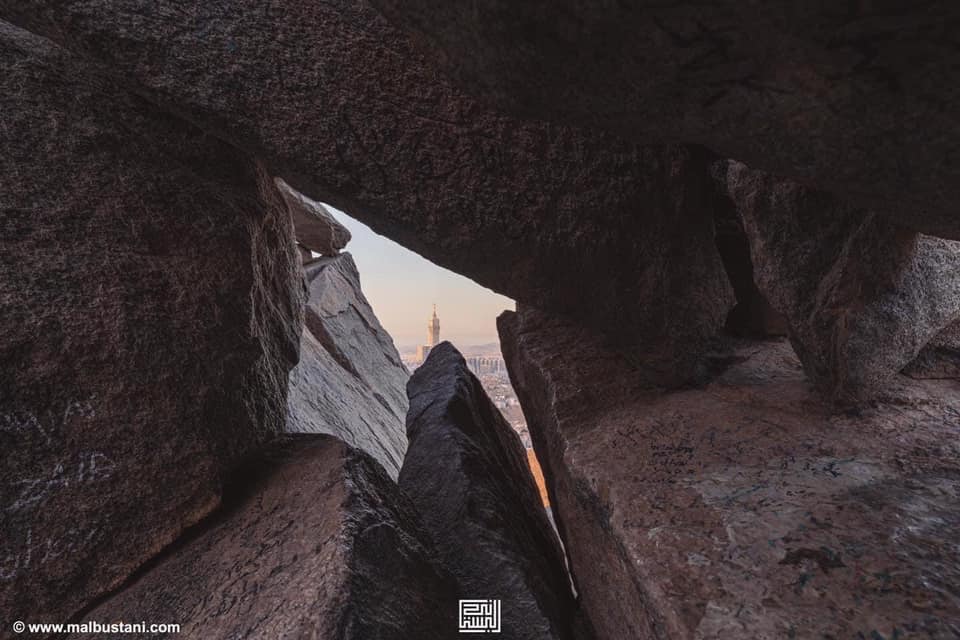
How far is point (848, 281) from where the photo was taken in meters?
1.98

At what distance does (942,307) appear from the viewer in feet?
6.87

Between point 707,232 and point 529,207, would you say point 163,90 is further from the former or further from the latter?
point 707,232

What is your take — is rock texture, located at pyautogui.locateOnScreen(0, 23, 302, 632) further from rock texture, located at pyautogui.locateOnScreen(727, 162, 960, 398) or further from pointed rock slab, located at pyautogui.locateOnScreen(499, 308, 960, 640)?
rock texture, located at pyautogui.locateOnScreen(727, 162, 960, 398)

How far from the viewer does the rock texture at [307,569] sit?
1.50m

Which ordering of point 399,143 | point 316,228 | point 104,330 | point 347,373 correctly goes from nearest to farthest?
point 104,330
point 399,143
point 347,373
point 316,228

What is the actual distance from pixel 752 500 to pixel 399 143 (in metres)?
1.90

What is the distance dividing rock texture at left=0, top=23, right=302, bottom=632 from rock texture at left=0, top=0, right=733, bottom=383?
0.28m

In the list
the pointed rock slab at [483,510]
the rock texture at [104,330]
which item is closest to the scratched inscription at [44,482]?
the rock texture at [104,330]

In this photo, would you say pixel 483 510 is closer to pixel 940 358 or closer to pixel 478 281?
pixel 478 281

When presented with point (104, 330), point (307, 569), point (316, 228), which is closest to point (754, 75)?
point (307, 569)

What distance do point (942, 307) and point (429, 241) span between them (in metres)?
2.31

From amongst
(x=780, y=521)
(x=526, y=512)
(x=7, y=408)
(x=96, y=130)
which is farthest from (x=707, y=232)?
(x=7, y=408)

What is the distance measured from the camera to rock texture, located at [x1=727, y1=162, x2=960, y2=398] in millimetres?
1974

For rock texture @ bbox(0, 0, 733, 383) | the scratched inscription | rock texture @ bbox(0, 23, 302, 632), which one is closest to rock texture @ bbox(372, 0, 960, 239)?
rock texture @ bbox(0, 0, 733, 383)
